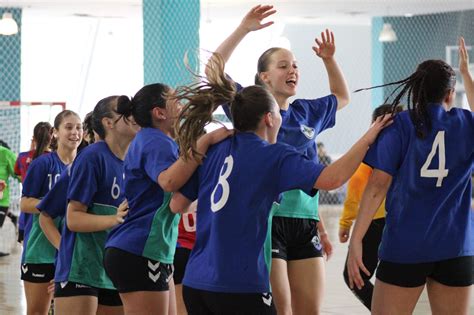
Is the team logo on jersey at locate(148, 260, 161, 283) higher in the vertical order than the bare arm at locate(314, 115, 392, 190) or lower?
lower

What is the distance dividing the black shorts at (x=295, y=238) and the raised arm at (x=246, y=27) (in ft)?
2.80

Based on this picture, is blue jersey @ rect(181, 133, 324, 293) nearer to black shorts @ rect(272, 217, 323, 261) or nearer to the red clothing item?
black shorts @ rect(272, 217, 323, 261)

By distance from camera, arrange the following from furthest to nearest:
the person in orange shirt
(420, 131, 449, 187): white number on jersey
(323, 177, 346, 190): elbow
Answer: the person in orange shirt, (420, 131, 449, 187): white number on jersey, (323, 177, 346, 190): elbow

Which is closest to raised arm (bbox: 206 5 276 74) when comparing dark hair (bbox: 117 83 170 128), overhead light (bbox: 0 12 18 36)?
dark hair (bbox: 117 83 170 128)

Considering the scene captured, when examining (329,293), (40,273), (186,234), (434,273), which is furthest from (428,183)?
(329,293)

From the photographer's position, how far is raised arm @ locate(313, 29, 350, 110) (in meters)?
4.78

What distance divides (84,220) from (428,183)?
1.53 metres

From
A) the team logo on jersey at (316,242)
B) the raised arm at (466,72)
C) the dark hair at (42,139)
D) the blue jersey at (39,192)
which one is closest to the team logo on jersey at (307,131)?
the team logo on jersey at (316,242)

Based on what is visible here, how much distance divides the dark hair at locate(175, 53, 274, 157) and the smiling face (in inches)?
42.9

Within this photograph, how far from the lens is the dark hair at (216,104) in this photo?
143 inches

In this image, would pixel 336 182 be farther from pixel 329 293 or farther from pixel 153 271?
pixel 329 293

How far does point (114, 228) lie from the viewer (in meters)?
4.28

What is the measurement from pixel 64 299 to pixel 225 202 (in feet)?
4.52

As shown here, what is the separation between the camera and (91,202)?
4535mm
